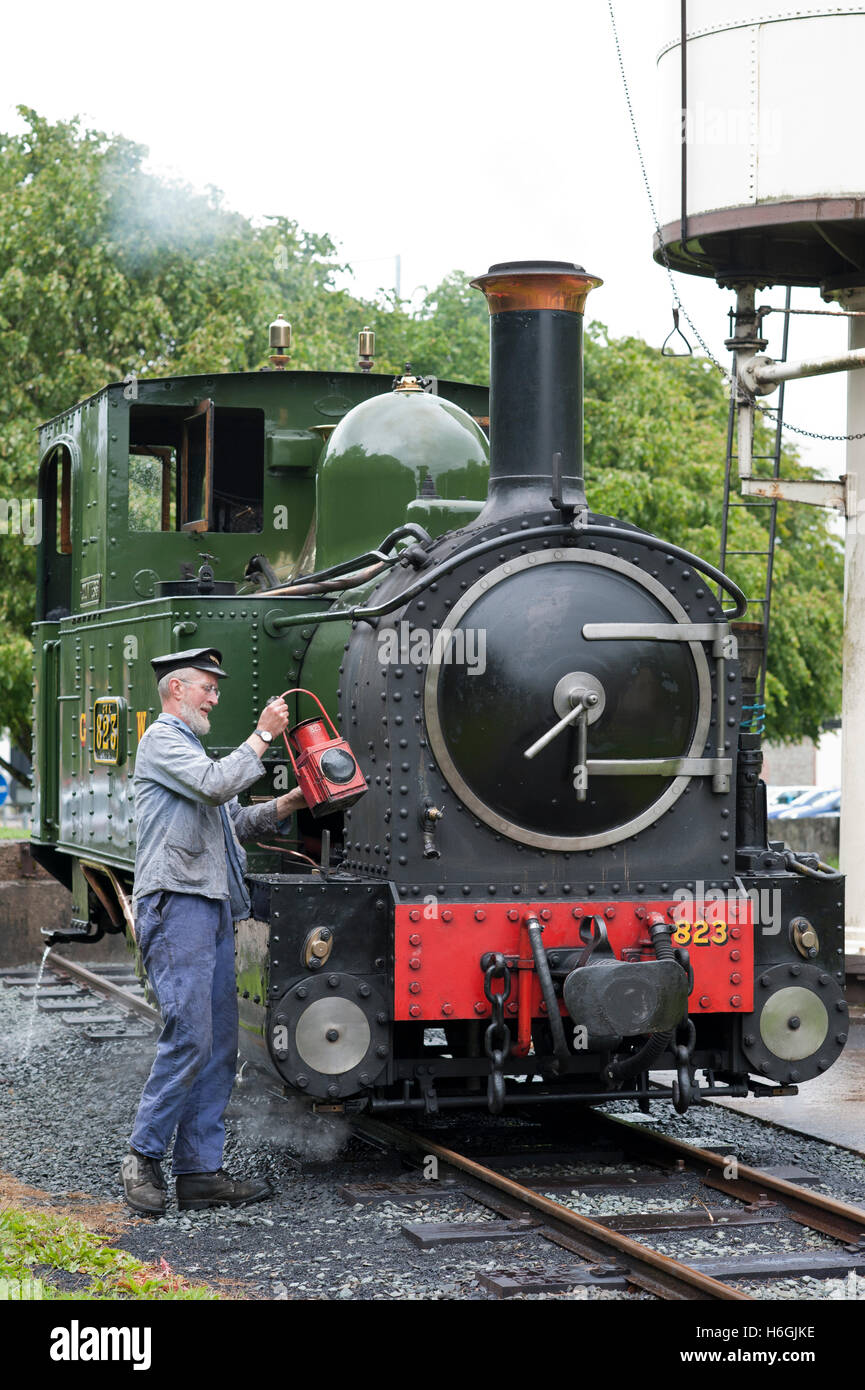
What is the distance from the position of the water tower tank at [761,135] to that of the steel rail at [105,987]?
5.23 m

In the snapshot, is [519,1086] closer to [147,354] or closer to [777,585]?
[147,354]

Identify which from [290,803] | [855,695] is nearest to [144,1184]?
[290,803]

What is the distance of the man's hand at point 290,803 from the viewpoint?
6.07m

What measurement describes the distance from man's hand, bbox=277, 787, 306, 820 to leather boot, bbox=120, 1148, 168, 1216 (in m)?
1.23

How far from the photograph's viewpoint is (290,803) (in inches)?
240

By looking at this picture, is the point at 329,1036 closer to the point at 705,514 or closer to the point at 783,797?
the point at 705,514

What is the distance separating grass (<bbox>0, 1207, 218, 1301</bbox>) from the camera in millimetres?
4414

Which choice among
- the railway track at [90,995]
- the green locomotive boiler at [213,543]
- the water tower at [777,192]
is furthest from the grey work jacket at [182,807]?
the water tower at [777,192]

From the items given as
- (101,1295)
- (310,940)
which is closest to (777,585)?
(310,940)

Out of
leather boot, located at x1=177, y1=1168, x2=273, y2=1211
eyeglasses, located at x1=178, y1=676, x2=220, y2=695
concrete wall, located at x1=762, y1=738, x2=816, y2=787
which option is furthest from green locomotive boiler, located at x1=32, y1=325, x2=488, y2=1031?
concrete wall, located at x1=762, y1=738, x2=816, y2=787

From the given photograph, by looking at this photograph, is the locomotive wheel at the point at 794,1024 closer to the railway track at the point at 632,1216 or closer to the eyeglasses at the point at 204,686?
the railway track at the point at 632,1216

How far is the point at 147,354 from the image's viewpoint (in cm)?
1670

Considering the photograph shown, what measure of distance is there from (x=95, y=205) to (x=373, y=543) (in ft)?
33.8

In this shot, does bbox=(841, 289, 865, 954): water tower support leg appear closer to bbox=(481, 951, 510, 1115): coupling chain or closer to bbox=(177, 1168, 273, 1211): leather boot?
bbox=(481, 951, 510, 1115): coupling chain
